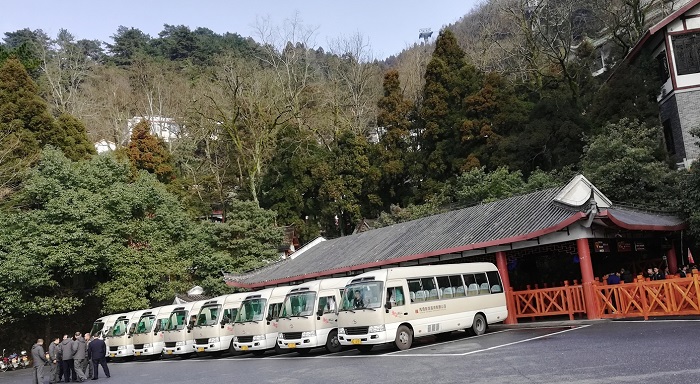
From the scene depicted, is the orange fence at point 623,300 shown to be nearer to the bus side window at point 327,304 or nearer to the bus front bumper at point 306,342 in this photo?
the bus side window at point 327,304

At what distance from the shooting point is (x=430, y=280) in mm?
18047

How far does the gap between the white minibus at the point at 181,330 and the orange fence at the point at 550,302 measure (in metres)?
12.3

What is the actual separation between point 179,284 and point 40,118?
15886 mm

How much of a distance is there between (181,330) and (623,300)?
16.8 metres

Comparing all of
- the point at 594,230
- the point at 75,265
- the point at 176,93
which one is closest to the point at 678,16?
the point at 594,230

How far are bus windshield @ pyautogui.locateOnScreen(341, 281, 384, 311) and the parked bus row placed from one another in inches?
1.1

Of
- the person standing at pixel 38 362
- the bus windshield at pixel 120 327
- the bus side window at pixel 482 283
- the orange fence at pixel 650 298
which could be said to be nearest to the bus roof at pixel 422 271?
the bus side window at pixel 482 283

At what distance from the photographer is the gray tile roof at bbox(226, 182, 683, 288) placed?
1970 cm

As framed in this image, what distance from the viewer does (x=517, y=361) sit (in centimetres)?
1178

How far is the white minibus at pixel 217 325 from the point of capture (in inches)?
915

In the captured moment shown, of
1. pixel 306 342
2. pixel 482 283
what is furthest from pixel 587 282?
pixel 306 342

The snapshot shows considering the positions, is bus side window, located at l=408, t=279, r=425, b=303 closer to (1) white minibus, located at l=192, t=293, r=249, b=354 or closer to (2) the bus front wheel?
(2) the bus front wheel

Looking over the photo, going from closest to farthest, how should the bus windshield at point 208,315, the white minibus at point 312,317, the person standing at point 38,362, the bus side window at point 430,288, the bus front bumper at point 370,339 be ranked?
the bus front bumper at point 370,339 < the bus side window at point 430,288 < the white minibus at point 312,317 < the person standing at point 38,362 < the bus windshield at point 208,315

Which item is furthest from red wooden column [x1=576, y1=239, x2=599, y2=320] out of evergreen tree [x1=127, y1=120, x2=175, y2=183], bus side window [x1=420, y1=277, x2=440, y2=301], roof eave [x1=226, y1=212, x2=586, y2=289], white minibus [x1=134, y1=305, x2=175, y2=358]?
evergreen tree [x1=127, y1=120, x2=175, y2=183]
